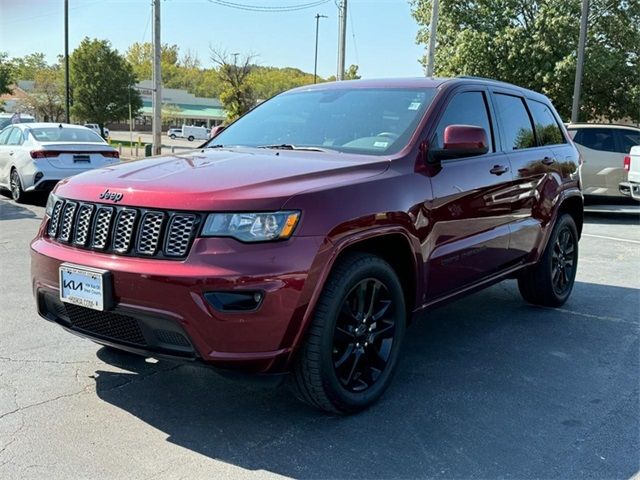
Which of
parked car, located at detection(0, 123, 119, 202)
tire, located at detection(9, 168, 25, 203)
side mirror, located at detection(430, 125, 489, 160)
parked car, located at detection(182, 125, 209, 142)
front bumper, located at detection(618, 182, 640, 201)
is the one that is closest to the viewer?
side mirror, located at detection(430, 125, 489, 160)

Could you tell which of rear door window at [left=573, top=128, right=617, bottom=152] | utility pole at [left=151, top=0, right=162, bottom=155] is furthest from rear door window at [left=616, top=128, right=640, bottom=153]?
utility pole at [left=151, top=0, right=162, bottom=155]

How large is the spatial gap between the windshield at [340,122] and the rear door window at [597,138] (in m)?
9.82

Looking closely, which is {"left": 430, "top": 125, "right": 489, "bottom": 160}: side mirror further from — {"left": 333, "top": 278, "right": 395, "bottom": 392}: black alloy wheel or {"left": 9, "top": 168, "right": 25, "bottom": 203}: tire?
{"left": 9, "top": 168, "right": 25, "bottom": 203}: tire

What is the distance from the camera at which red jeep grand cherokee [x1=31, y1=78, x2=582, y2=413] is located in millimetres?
2945

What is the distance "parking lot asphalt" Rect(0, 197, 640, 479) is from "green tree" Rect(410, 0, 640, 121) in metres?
23.7

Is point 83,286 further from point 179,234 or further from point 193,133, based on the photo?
point 193,133

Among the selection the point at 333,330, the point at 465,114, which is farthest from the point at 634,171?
the point at 333,330

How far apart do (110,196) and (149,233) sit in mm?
344

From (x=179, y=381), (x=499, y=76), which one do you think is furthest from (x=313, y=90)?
(x=499, y=76)

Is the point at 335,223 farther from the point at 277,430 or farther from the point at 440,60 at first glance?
the point at 440,60

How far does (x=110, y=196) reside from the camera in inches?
127

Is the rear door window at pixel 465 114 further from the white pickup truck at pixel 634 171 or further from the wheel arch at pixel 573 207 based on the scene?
the white pickup truck at pixel 634 171

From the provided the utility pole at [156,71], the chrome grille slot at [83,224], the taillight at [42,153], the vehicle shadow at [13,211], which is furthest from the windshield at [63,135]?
the utility pole at [156,71]

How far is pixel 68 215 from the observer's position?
3453 mm
